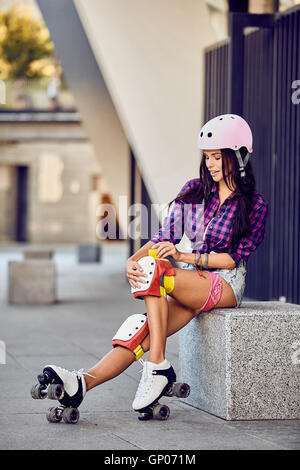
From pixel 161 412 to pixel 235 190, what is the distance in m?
1.44

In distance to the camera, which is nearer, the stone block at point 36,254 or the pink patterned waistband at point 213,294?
the pink patterned waistband at point 213,294

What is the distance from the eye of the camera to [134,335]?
5.41 metres

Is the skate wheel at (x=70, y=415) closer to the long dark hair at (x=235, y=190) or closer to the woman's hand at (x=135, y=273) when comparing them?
the woman's hand at (x=135, y=273)

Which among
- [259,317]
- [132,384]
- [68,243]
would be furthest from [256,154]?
[68,243]

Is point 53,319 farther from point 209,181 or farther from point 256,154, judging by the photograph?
point 209,181

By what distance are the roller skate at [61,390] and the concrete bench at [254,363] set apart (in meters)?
0.82

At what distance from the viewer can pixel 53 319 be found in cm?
1114

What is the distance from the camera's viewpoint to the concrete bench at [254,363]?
210 inches

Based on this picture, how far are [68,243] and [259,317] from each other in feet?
137

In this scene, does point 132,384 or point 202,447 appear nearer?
point 202,447

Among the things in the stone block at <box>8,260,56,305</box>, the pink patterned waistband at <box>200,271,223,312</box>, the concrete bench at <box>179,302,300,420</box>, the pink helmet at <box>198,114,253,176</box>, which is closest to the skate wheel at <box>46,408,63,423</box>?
the concrete bench at <box>179,302,300,420</box>

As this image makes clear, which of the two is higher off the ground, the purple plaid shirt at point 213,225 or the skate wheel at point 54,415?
the purple plaid shirt at point 213,225

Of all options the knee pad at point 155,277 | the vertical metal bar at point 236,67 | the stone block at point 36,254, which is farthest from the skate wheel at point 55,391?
the stone block at point 36,254

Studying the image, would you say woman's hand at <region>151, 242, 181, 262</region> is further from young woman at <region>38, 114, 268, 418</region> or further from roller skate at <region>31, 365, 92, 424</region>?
roller skate at <region>31, 365, 92, 424</region>
